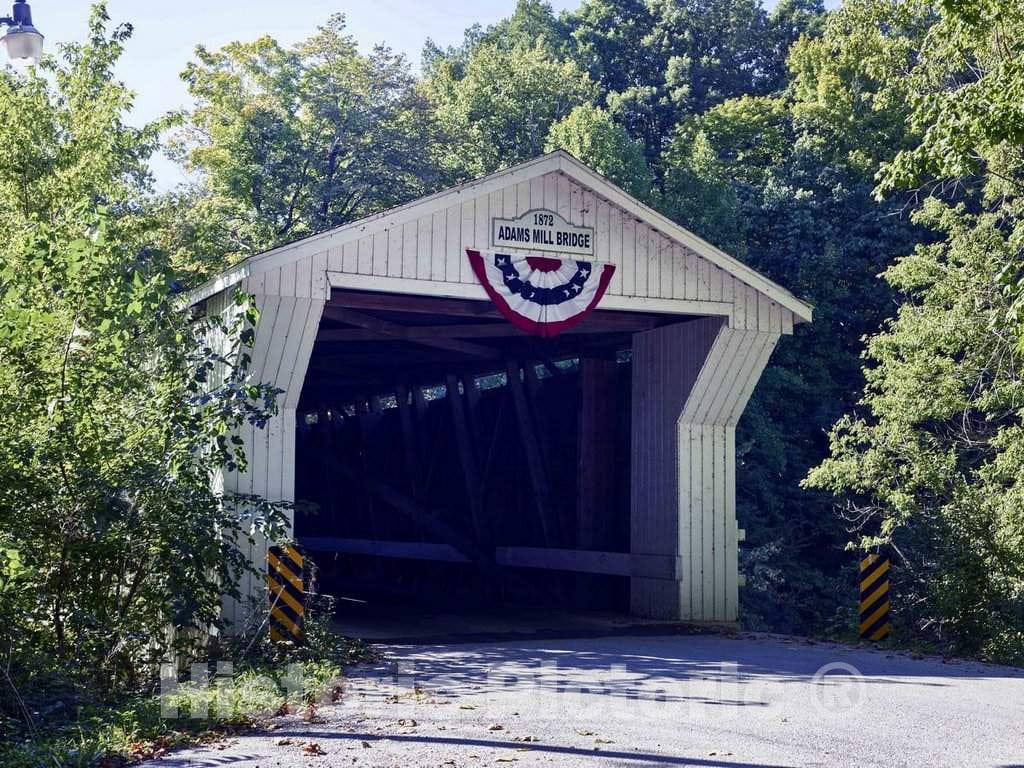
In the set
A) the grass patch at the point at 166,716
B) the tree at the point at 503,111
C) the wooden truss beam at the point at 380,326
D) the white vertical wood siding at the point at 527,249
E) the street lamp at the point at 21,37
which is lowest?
the grass patch at the point at 166,716

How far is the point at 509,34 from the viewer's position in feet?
168

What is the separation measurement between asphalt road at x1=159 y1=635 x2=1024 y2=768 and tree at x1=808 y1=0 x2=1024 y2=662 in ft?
10.6

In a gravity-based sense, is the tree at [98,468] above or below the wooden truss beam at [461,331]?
below

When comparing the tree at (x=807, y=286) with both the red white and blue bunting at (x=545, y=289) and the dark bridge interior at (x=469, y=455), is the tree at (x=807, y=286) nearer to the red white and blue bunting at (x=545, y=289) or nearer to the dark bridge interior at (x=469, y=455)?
the dark bridge interior at (x=469, y=455)

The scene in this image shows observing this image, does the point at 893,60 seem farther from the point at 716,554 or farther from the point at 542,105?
the point at 542,105

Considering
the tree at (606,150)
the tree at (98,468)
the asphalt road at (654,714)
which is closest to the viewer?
the asphalt road at (654,714)

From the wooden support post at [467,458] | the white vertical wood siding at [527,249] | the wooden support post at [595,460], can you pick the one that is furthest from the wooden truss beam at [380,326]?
the wooden support post at [467,458]

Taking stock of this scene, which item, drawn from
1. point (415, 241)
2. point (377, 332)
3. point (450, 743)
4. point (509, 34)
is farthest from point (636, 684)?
point (509, 34)

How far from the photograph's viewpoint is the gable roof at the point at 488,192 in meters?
11.8

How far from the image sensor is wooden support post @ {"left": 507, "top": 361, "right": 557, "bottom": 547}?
1734 centimetres

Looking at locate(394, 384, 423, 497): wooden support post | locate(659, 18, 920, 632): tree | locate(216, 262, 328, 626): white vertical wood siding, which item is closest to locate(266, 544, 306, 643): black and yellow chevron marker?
locate(216, 262, 328, 626): white vertical wood siding

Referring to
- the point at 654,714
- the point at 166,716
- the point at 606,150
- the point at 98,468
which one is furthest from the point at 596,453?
the point at 606,150

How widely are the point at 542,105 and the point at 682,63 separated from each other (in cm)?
1050

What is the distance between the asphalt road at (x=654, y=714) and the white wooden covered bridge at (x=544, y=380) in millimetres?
2290
